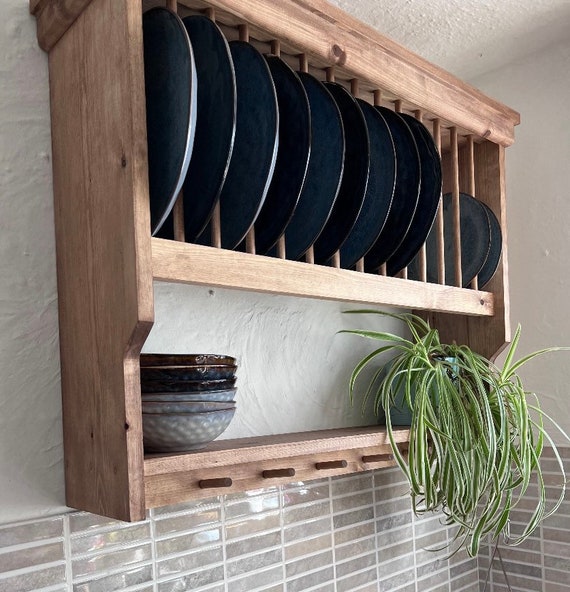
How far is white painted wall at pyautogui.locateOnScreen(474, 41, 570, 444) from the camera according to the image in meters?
1.70

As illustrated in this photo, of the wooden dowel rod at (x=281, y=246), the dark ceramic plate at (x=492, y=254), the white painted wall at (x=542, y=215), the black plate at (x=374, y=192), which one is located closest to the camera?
the wooden dowel rod at (x=281, y=246)

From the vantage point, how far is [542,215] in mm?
1731

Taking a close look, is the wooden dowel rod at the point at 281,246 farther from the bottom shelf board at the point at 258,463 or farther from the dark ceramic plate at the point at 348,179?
the bottom shelf board at the point at 258,463

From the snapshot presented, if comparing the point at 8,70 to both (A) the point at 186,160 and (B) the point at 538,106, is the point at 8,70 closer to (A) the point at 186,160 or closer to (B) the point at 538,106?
(A) the point at 186,160

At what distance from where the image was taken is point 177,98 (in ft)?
2.95

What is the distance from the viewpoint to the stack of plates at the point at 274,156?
918mm

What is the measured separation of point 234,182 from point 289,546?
2.40ft

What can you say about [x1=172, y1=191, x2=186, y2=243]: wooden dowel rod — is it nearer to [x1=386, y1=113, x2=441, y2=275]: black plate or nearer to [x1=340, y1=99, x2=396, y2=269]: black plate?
[x1=340, y1=99, x2=396, y2=269]: black plate

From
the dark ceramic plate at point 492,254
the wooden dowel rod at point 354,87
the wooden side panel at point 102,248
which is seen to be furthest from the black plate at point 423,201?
the wooden side panel at point 102,248

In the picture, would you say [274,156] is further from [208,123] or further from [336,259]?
[336,259]

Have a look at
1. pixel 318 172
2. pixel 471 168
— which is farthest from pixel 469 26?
pixel 318 172

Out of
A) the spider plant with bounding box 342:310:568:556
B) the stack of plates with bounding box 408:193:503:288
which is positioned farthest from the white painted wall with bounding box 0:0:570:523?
the stack of plates with bounding box 408:193:503:288

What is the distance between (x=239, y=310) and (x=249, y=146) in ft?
1.21

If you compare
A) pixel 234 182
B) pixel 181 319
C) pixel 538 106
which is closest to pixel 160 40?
pixel 234 182
